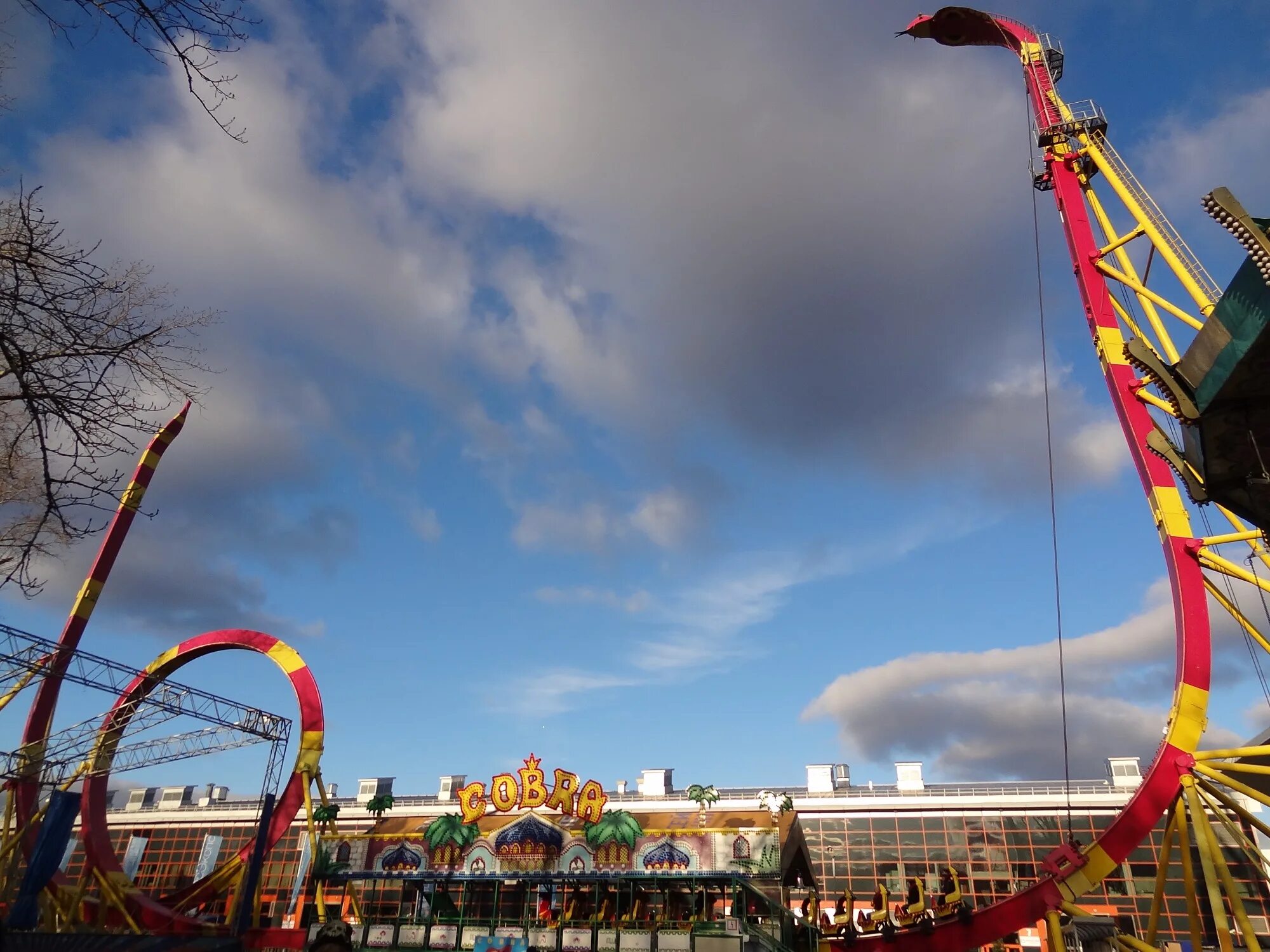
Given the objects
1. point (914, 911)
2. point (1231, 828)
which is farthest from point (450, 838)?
point (1231, 828)

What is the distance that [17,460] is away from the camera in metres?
7.09

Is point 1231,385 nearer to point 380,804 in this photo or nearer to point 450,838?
point 450,838

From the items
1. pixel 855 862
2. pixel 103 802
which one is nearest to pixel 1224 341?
pixel 855 862

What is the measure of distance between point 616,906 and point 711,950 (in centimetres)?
619

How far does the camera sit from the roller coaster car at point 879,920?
25.4 meters

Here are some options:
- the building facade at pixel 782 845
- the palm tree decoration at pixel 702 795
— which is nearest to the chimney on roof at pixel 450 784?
the building facade at pixel 782 845

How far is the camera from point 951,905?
984 inches

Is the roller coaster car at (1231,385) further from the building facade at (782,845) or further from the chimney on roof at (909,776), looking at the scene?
the chimney on roof at (909,776)

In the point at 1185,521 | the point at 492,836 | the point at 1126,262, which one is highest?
the point at 1126,262

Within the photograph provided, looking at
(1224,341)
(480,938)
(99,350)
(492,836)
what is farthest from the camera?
(492,836)

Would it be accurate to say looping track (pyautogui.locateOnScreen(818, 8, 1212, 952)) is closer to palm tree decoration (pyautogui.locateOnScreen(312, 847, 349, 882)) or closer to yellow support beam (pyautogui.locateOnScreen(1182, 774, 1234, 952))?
yellow support beam (pyautogui.locateOnScreen(1182, 774, 1234, 952))

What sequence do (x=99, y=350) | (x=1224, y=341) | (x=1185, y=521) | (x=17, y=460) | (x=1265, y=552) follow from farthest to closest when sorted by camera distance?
1. (x=1185, y=521)
2. (x=1265, y=552)
3. (x=1224, y=341)
4. (x=17, y=460)
5. (x=99, y=350)

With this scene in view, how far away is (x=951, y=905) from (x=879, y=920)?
256 centimetres

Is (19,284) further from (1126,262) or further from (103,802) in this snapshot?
(103,802)
